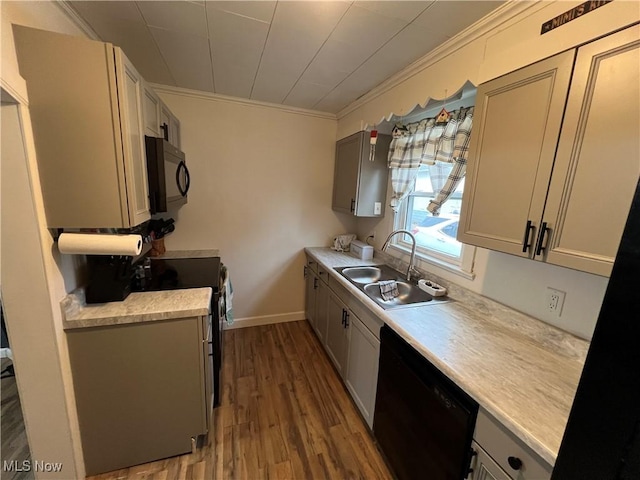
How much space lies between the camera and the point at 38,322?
118 cm

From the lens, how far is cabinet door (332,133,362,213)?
8.23 feet

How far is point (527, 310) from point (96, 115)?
2.18m

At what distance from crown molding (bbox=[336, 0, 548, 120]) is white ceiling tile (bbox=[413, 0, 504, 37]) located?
3 cm

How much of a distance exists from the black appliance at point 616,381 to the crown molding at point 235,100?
2.77 meters

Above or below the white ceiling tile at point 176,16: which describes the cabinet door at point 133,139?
below

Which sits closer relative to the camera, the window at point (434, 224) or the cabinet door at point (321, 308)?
the window at point (434, 224)

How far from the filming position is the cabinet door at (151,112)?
150 centimetres

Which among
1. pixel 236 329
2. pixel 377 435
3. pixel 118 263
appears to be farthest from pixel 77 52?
pixel 236 329

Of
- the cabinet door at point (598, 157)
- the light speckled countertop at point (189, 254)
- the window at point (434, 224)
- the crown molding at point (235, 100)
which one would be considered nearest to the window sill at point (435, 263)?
the window at point (434, 224)

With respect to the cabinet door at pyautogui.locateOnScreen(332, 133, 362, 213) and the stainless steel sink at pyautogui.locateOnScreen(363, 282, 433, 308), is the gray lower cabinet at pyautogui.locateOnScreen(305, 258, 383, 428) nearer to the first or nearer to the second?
the stainless steel sink at pyautogui.locateOnScreen(363, 282, 433, 308)

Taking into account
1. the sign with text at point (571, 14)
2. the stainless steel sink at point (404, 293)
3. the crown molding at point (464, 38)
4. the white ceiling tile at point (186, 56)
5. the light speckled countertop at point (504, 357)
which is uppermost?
the white ceiling tile at point (186, 56)

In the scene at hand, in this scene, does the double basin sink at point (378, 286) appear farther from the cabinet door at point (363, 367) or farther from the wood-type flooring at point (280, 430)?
the wood-type flooring at point (280, 430)

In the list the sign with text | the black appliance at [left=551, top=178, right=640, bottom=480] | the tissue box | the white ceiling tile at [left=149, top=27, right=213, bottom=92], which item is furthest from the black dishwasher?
the white ceiling tile at [left=149, top=27, right=213, bottom=92]

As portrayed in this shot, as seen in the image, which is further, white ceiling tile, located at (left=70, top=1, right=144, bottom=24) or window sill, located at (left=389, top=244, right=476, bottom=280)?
window sill, located at (left=389, top=244, right=476, bottom=280)
